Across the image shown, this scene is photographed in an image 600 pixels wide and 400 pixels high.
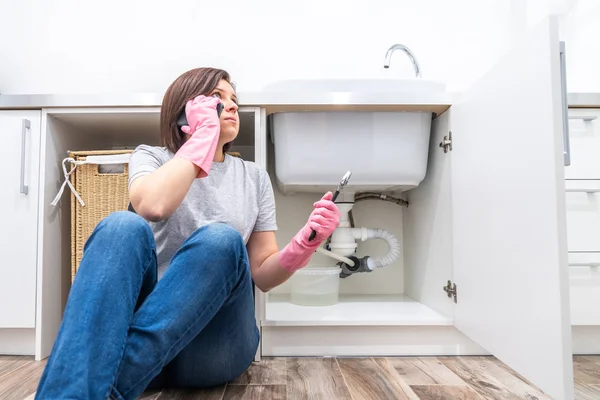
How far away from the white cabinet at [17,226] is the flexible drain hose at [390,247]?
1.08 metres

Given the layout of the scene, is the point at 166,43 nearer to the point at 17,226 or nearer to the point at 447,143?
the point at 17,226

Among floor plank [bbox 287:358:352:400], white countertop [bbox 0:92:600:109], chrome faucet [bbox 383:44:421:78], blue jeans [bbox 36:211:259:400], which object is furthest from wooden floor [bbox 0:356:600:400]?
chrome faucet [bbox 383:44:421:78]

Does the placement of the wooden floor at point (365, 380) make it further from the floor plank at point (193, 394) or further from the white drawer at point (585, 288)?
the white drawer at point (585, 288)

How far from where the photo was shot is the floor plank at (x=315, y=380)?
927 millimetres

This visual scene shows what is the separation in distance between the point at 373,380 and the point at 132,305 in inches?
23.4

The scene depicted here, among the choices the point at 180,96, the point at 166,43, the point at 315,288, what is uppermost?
the point at 166,43

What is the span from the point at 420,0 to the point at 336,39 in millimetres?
380

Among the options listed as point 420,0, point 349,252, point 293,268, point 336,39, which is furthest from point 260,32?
point 293,268

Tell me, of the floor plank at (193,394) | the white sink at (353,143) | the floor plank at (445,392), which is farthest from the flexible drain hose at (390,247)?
the floor plank at (193,394)

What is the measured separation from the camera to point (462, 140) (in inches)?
45.4

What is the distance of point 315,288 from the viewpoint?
58.5 inches

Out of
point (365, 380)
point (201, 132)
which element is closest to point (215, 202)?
point (201, 132)

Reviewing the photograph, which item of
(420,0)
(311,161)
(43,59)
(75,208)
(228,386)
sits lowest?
(228,386)

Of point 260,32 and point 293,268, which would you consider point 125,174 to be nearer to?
point 293,268
